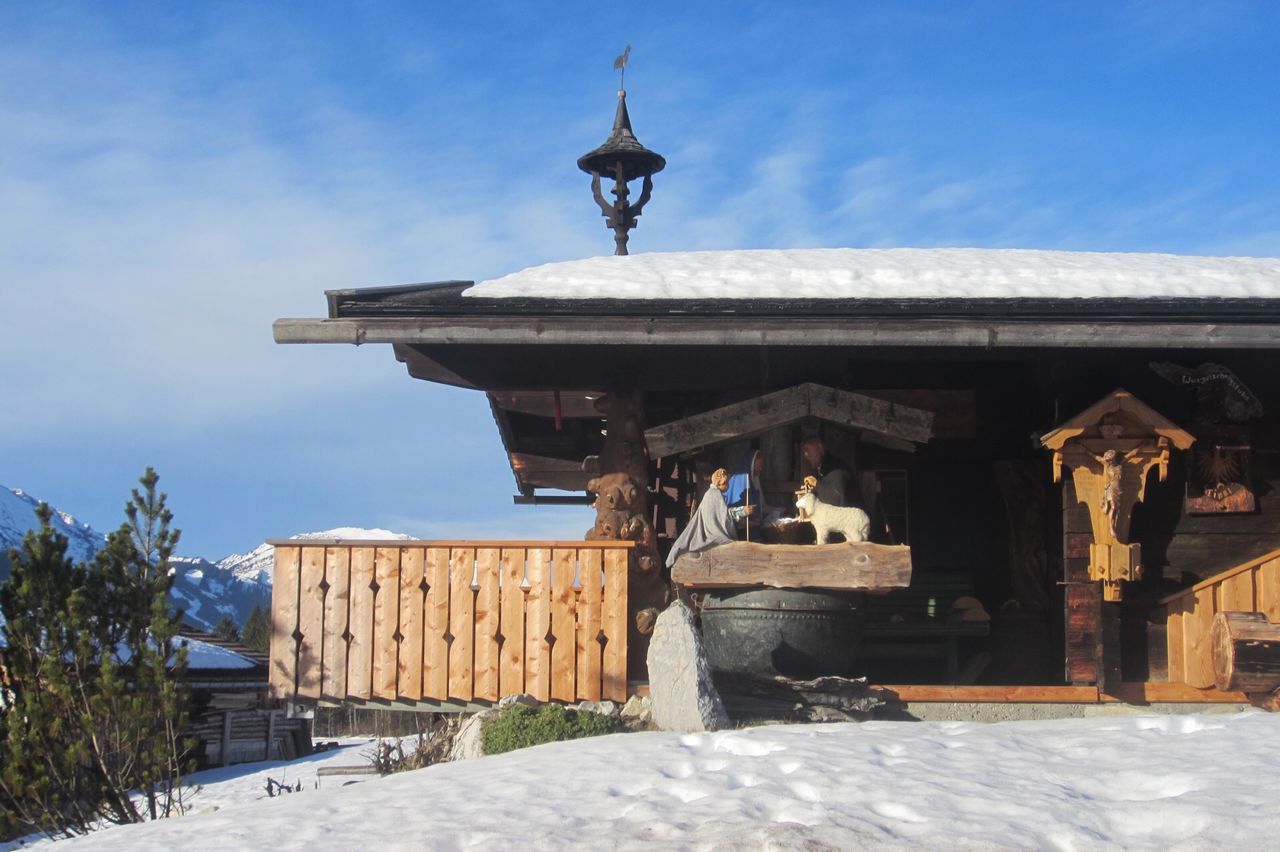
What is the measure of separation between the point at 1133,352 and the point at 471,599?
18.8 ft

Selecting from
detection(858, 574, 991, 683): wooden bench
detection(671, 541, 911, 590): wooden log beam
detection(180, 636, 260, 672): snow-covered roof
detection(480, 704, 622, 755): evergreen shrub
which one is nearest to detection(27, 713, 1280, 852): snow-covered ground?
detection(480, 704, 622, 755): evergreen shrub

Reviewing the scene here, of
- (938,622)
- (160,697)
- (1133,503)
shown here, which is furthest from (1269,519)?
(160,697)

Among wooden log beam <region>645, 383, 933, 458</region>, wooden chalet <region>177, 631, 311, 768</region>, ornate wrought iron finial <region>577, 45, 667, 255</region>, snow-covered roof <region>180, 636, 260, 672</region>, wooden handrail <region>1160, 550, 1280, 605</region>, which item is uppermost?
ornate wrought iron finial <region>577, 45, 667, 255</region>

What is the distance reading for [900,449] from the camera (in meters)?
12.0

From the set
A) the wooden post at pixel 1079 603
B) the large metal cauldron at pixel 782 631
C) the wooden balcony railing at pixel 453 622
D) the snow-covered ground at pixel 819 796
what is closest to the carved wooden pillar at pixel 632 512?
the wooden balcony railing at pixel 453 622

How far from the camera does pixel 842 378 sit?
12008mm

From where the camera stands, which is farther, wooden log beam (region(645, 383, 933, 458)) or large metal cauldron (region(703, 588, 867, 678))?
wooden log beam (region(645, 383, 933, 458))

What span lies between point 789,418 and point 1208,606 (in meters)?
3.51

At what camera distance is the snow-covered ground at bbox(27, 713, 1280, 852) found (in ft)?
22.5

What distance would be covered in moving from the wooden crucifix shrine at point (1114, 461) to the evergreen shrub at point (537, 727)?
13.1 ft

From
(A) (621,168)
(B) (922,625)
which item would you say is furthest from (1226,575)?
(A) (621,168)

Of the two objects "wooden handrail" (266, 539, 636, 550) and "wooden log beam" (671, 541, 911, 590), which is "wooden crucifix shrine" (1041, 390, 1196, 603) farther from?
"wooden handrail" (266, 539, 636, 550)

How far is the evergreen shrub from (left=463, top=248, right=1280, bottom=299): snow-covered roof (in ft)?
10.6

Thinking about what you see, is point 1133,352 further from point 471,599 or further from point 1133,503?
point 471,599
